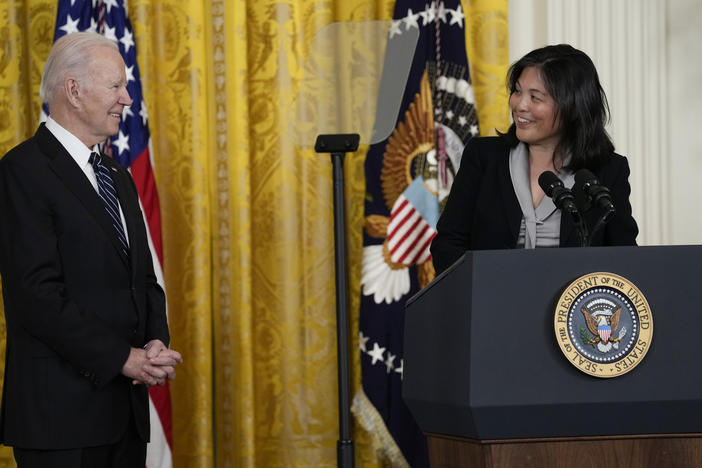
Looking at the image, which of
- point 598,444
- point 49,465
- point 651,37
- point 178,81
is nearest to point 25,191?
point 49,465

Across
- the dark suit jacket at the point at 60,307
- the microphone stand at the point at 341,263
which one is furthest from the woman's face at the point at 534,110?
the dark suit jacket at the point at 60,307

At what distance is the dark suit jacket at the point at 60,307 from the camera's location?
2.05 m

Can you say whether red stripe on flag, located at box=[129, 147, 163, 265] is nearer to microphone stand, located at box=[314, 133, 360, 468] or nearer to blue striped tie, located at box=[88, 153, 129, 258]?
microphone stand, located at box=[314, 133, 360, 468]

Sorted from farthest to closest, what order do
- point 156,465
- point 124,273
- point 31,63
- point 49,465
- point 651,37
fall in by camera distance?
1. point 651,37
2. point 31,63
3. point 156,465
4. point 124,273
5. point 49,465

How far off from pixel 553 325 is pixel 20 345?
1361 mm

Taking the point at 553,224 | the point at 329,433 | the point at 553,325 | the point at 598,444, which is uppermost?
the point at 553,224

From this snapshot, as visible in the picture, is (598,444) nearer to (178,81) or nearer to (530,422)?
(530,422)

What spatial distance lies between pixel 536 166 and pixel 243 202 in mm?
1595

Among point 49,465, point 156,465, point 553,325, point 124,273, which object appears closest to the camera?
point 553,325

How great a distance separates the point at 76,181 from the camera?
215 cm

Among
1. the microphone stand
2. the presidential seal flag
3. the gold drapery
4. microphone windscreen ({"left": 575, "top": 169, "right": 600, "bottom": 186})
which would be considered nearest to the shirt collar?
the microphone stand

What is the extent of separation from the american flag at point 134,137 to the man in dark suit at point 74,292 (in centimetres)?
100

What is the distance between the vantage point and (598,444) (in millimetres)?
1544

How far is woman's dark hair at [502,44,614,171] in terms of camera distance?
7.82ft
